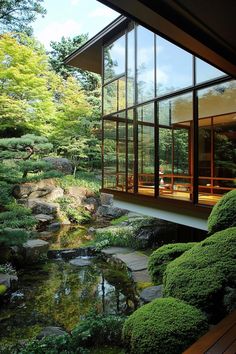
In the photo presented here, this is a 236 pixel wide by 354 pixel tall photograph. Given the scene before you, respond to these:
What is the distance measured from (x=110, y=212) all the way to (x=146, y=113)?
7.79 m

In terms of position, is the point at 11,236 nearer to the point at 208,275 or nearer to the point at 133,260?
the point at 133,260

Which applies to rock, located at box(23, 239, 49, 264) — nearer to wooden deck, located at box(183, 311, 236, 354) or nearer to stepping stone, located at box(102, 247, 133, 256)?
stepping stone, located at box(102, 247, 133, 256)

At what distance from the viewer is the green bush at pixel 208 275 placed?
275cm

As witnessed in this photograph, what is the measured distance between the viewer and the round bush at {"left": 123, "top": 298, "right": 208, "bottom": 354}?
2.42 metres

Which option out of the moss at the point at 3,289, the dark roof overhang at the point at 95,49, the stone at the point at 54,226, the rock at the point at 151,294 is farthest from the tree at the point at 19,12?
the rock at the point at 151,294

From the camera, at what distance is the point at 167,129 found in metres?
7.35

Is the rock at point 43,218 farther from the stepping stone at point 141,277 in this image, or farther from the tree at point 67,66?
the tree at point 67,66

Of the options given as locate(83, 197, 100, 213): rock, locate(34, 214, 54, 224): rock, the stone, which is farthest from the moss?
locate(83, 197, 100, 213): rock

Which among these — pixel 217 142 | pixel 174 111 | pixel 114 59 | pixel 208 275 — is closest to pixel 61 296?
pixel 208 275

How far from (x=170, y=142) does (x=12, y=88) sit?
9.16 m

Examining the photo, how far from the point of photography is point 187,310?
2.63 metres

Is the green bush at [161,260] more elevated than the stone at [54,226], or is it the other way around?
the green bush at [161,260]

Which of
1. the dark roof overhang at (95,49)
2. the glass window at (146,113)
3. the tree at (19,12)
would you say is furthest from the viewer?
the tree at (19,12)

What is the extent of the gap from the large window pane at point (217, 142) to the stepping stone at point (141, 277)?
2107 millimetres
